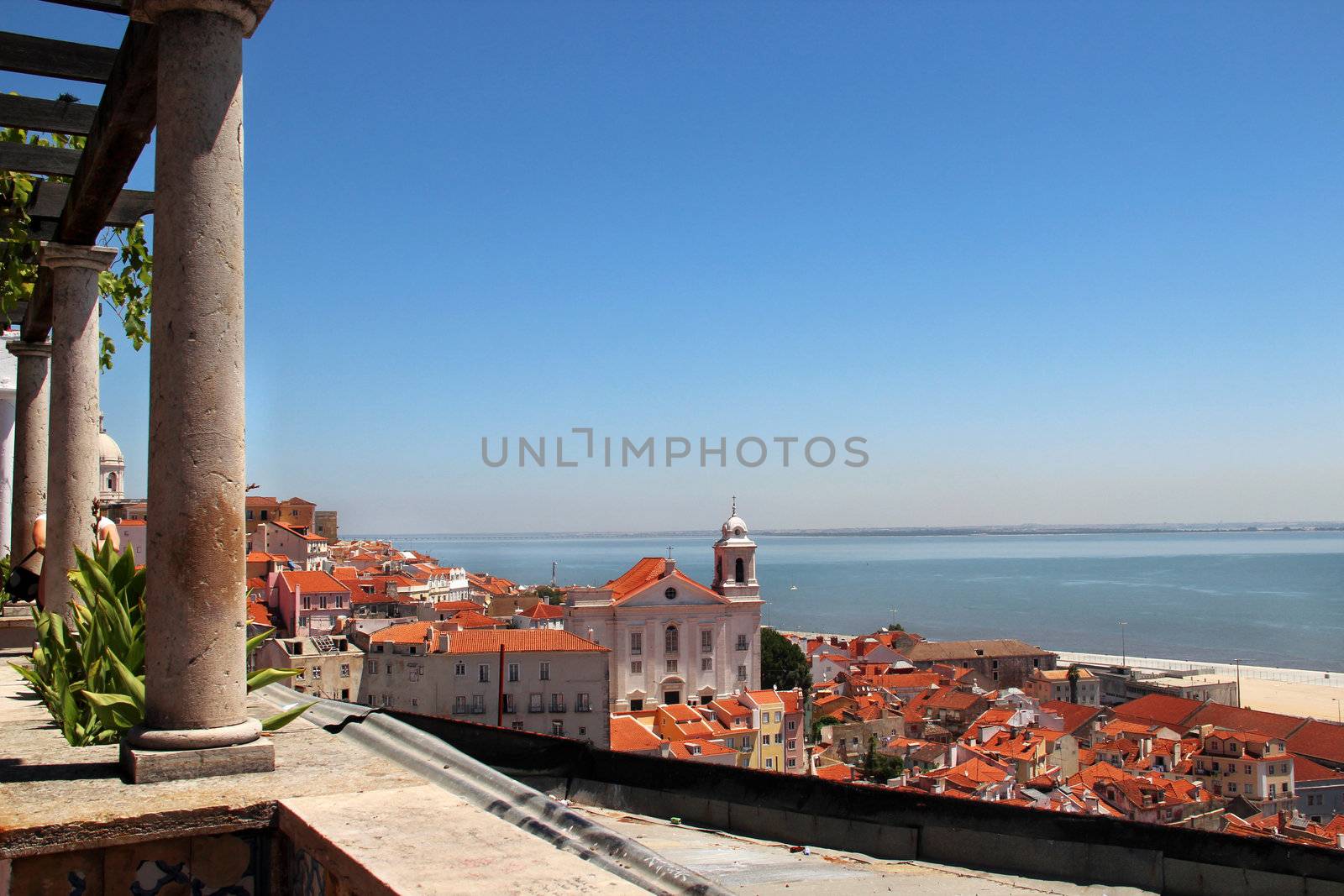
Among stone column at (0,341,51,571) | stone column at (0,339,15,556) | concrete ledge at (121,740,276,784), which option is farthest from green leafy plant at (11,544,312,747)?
stone column at (0,339,15,556)

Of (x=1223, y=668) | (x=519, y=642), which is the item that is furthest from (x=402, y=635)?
(x=1223, y=668)

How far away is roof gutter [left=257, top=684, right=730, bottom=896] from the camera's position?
1.95 metres

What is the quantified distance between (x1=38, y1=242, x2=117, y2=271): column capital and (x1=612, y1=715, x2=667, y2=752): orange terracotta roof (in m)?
25.1

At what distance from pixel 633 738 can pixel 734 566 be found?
14365 mm

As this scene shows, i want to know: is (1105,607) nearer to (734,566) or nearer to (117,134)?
(734,566)

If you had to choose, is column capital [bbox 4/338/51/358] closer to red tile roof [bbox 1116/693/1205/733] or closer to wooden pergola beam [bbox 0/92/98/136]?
wooden pergola beam [bbox 0/92/98/136]

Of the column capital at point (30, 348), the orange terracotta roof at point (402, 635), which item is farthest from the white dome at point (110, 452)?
the column capital at point (30, 348)

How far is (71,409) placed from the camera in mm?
5273

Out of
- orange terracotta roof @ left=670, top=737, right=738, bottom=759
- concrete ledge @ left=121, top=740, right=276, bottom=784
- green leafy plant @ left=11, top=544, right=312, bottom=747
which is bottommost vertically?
orange terracotta roof @ left=670, top=737, right=738, bottom=759

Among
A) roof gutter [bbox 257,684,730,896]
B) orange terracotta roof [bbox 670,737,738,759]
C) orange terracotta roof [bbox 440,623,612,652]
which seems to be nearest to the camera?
roof gutter [bbox 257,684,730,896]

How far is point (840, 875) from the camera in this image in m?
2.85

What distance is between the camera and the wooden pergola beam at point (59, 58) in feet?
13.3

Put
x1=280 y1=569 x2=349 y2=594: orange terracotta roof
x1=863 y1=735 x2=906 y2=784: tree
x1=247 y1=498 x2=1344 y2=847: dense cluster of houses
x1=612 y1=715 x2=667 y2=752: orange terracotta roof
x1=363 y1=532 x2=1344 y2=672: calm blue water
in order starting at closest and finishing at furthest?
x1=612 y1=715 x2=667 y2=752: orange terracotta roof → x1=247 y1=498 x2=1344 y2=847: dense cluster of houses → x1=863 y1=735 x2=906 y2=784: tree → x1=280 y1=569 x2=349 y2=594: orange terracotta roof → x1=363 y1=532 x2=1344 y2=672: calm blue water

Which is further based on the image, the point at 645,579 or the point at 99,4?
the point at 645,579
